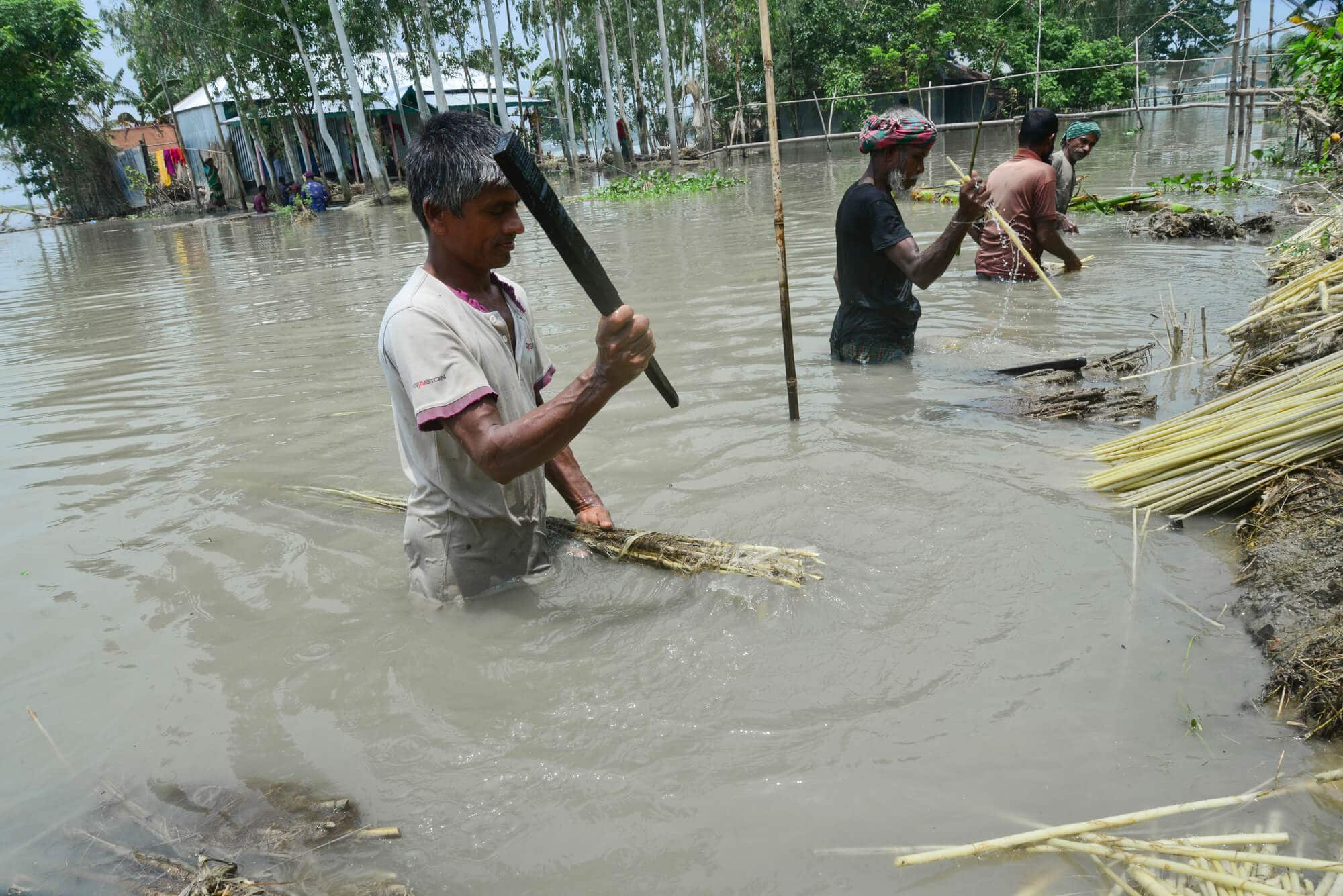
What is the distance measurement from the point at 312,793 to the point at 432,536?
2.43 ft

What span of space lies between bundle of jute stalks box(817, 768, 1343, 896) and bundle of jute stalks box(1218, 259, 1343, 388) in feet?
7.62

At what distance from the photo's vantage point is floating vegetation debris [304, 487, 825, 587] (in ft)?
8.57

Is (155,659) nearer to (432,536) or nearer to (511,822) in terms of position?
(432,536)

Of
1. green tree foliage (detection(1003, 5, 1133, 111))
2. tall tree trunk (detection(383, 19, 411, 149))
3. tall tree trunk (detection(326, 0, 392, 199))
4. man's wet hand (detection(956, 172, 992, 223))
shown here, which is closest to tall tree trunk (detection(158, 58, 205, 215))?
tall tree trunk (detection(383, 19, 411, 149))

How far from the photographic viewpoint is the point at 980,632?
8.16 ft

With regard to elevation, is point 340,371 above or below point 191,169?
below

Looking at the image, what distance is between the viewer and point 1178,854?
1.61 meters

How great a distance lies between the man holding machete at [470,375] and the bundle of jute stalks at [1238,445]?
209 centimetres

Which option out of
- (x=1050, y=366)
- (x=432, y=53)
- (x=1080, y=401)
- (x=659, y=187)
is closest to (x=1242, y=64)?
(x=659, y=187)

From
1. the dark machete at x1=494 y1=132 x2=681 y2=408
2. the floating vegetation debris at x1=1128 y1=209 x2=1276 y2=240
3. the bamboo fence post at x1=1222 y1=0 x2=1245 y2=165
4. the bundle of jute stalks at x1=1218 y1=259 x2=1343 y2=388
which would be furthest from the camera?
the bamboo fence post at x1=1222 y1=0 x2=1245 y2=165

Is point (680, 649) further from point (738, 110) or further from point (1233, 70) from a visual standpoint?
point (738, 110)

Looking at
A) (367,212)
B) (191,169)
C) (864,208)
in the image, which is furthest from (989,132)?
(191,169)

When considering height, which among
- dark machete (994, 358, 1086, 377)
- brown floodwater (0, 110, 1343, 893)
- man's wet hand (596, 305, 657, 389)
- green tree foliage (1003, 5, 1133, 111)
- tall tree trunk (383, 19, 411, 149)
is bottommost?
brown floodwater (0, 110, 1343, 893)

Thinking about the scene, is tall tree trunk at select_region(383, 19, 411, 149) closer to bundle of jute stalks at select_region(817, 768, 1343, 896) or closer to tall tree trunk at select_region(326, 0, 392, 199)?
tall tree trunk at select_region(326, 0, 392, 199)
